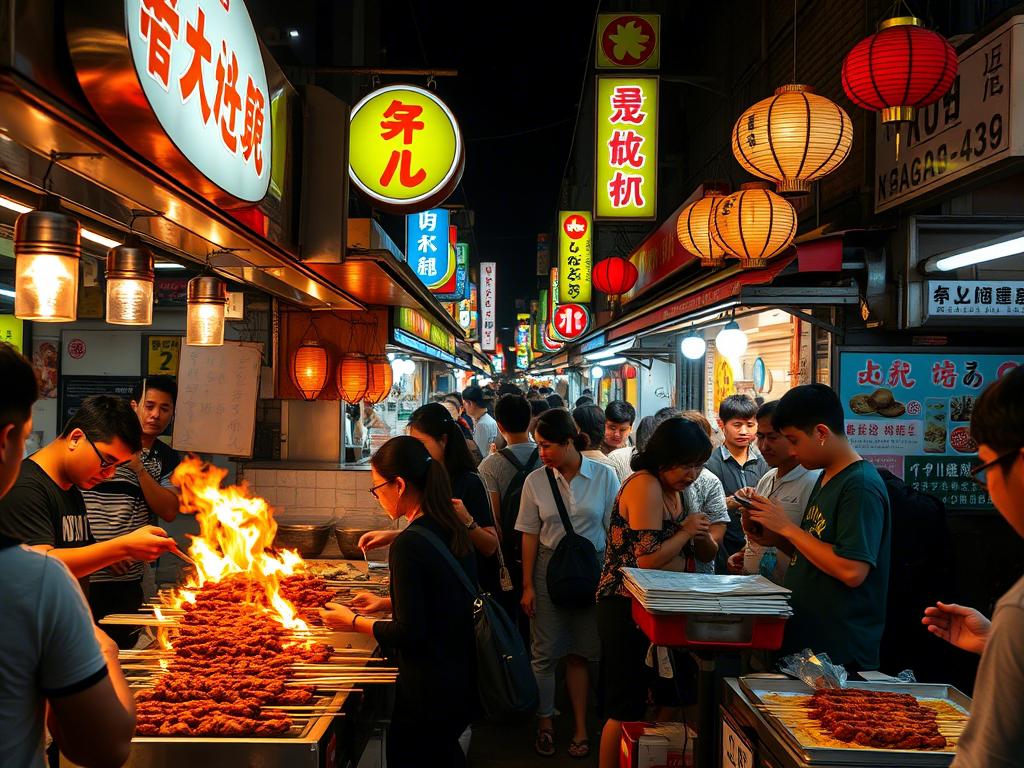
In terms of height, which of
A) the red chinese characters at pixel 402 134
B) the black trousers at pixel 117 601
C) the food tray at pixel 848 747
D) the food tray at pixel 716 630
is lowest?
the black trousers at pixel 117 601

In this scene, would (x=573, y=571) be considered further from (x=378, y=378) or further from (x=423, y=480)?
(x=378, y=378)

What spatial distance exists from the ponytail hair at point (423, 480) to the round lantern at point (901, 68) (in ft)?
13.5

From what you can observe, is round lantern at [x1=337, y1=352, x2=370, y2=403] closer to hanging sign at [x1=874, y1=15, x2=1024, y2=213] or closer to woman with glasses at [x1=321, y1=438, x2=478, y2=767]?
woman with glasses at [x1=321, y1=438, x2=478, y2=767]

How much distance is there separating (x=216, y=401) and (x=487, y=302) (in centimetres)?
3024

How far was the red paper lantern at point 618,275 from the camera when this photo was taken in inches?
669

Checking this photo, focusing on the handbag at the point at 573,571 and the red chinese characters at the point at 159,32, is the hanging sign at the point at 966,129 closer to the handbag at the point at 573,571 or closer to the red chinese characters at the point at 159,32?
the handbag at the point at 573,571

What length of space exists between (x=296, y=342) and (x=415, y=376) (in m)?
13.9

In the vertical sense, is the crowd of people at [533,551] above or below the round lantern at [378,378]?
below

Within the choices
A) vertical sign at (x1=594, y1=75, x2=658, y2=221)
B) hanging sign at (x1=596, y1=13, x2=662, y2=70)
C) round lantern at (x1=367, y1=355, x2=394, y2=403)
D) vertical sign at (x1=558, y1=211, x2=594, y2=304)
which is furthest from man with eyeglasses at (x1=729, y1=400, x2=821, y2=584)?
vertical sign at (x1=558, y1=211, x2=594, y2=304)

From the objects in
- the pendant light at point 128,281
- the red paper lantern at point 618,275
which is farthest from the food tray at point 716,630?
the red paper lantern at point 618,275

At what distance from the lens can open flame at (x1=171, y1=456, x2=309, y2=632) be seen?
17.5 ft

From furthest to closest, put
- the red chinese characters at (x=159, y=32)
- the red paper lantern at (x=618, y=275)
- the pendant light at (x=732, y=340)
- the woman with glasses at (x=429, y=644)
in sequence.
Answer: the red paper lantern at (x=618, y=275), the pendant light at (x=732, y=340), the woman with glasses at (x=429, y=644), the red chinese characters at (x=159, y=32)

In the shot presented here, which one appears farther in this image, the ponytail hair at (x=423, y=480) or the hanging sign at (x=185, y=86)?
the ponytail hair at (x=423, y=480)

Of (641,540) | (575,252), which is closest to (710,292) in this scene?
(641,540)
